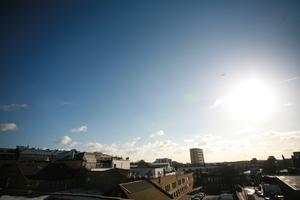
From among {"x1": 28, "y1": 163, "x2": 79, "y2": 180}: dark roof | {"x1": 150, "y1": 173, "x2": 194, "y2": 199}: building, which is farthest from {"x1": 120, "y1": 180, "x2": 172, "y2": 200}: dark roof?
{"x1": 28, "y1": 163, "x2": 79, "y2": 180}: dark roof

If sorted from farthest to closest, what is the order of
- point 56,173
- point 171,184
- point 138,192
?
point 56,173, point 171,184, point 138,192

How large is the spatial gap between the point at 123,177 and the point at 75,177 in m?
14.4

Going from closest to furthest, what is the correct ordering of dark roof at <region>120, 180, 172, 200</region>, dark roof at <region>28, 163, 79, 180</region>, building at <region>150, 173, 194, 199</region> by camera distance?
dark roof at <region>120, 180, 172, 200</region>
building at <region>150, 173, 194, 199</region>
dark roof at <region>28, 163, 79, 180</region>

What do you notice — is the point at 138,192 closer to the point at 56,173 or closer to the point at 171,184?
Result: the point at 171,184

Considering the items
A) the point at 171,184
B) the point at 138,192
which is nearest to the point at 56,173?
the point at 171,184

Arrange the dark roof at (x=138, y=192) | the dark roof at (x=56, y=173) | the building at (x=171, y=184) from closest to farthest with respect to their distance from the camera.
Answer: the dark roof at (x=138, y=192), the building at (x=171, y=184), the dark roof at (x=56, y=173)

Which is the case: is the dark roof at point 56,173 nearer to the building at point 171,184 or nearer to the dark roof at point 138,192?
the building at point 171,184

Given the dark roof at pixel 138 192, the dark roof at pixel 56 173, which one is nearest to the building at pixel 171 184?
the dark roof at pixel 138 192

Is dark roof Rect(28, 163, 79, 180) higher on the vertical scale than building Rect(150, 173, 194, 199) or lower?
higher

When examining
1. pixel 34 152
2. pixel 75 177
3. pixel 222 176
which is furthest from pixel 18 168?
pixel 222 176

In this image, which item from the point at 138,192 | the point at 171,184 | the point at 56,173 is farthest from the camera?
the point at 56,173

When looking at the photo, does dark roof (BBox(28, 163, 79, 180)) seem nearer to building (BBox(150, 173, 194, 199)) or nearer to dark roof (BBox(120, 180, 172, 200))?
building (BBox(150, 173, 194, 199))

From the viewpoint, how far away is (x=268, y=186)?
4688 centimetres

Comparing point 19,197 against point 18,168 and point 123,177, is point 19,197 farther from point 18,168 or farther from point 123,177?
point 18,168
